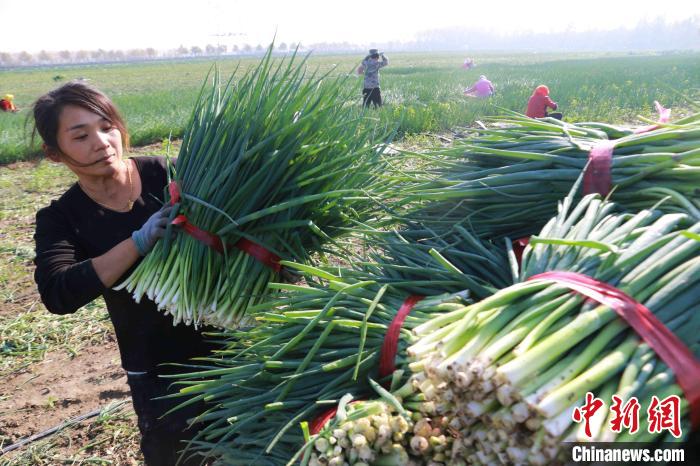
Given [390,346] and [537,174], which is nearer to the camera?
[390,346]

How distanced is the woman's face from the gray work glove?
388 mm

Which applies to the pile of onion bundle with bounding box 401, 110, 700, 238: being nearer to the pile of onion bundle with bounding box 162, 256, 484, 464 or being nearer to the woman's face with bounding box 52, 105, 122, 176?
the pile of onion bundle with bounding box 162, 256, 484, 464

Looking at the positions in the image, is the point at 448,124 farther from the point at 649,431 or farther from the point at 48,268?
the point at 649,431

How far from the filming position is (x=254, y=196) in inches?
60.7

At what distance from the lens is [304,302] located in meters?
1.21

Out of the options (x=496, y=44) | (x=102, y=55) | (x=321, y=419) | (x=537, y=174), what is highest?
(x=496, y=44)

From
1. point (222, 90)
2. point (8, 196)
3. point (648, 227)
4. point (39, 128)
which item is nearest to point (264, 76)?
point (222, 90)

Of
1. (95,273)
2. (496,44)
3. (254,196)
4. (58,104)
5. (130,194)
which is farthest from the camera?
(496,44)

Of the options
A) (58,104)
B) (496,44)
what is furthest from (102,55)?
(58,104)

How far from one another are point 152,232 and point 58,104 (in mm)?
662

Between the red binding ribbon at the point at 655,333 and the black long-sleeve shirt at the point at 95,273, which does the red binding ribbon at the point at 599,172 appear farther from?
the black long-sleeve shirt at the point at 95,273

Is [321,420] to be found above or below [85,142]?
below

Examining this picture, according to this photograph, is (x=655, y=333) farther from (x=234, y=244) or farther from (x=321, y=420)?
(x=234, y=244)

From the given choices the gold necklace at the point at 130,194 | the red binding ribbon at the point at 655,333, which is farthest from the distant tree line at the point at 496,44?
the red binding ribbon at the point at 655,333
